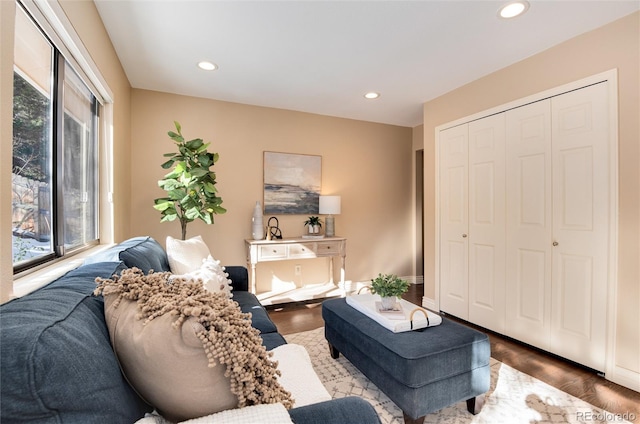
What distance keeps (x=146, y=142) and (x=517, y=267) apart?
3997 millimetres

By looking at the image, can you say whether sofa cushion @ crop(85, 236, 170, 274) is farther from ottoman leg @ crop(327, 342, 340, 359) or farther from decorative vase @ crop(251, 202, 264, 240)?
decorative vase @ crop(251, 202, 264, 240)

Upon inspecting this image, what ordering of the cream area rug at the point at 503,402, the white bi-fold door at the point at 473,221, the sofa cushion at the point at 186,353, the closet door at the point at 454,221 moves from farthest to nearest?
Answer: the closet door at the point at 454,221 < the white bi-fold door at the point at 473,221 < the cream area rug at the point at 503,402 < the sofa cushion at the point at 186,353

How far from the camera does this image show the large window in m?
1.23

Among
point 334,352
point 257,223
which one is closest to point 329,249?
point 257,223

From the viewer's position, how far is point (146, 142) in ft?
10.9

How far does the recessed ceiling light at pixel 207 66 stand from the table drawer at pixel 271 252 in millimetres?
1912

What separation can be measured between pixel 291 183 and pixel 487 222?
2354mm

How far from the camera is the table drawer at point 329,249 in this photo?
12.3 feet

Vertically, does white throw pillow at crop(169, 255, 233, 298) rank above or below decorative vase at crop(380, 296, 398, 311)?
above

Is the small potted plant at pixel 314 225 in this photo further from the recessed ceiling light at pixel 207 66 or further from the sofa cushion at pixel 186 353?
the sofa cushion at pixel 186 353

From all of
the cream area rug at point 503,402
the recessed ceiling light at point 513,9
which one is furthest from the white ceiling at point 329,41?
the cream area rug at point 503,402

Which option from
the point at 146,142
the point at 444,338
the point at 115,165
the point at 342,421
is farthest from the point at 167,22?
the point at 444,338

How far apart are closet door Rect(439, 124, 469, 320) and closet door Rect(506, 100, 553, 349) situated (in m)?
0.47

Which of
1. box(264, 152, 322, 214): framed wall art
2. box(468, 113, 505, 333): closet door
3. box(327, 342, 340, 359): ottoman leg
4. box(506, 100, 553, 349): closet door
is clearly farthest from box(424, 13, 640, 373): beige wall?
box(264, 152, 322, 214): framed wall art
